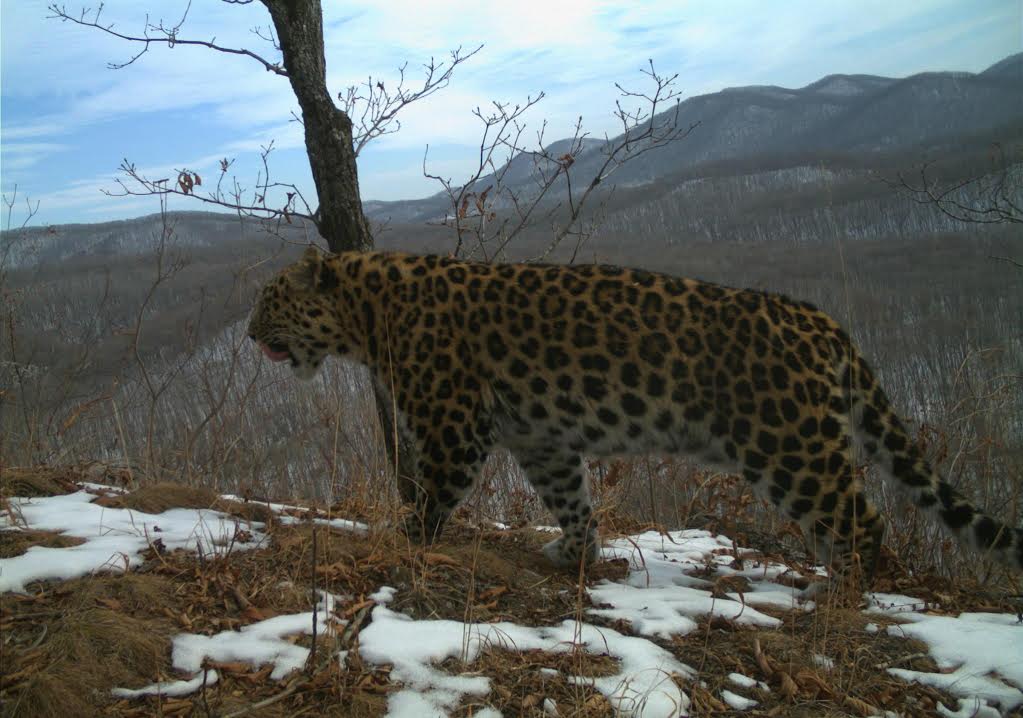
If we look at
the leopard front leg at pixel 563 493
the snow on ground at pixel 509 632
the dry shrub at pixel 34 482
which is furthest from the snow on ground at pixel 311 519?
the leopard front leg at pixel 563 493

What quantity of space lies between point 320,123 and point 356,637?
4.29 m

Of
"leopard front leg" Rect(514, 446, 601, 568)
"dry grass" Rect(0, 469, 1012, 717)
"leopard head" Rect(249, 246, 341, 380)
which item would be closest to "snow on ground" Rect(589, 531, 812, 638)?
"dry grass" Rect(0, 469, 1012, 717)

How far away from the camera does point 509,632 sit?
3.89m

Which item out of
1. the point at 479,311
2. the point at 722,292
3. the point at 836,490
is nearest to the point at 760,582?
the point at 836,490

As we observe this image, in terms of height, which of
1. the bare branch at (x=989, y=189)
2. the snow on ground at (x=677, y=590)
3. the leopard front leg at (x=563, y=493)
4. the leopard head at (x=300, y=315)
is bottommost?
the snow on ground at (x=677, y=590)

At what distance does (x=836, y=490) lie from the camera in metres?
4.82

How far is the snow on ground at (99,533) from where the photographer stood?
393cm

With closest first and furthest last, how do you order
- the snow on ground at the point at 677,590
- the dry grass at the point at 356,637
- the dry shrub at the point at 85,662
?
the dry shrub at the point at 85,662 < the dry grass at the point at 356,637 < the snow on ground at the point at 677,590

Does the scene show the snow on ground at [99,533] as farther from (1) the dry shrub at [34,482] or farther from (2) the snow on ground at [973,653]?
(2) the snow on ground at [973,653]

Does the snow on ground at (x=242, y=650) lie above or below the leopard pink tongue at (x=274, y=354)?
below

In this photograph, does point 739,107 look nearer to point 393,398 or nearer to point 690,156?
point 690,156

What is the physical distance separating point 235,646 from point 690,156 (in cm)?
3178

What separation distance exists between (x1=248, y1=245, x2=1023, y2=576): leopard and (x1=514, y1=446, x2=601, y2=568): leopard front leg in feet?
0.04

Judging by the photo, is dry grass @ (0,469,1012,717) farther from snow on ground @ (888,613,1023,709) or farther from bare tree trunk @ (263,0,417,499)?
bare tree trunk @ (263,0,417,499)
